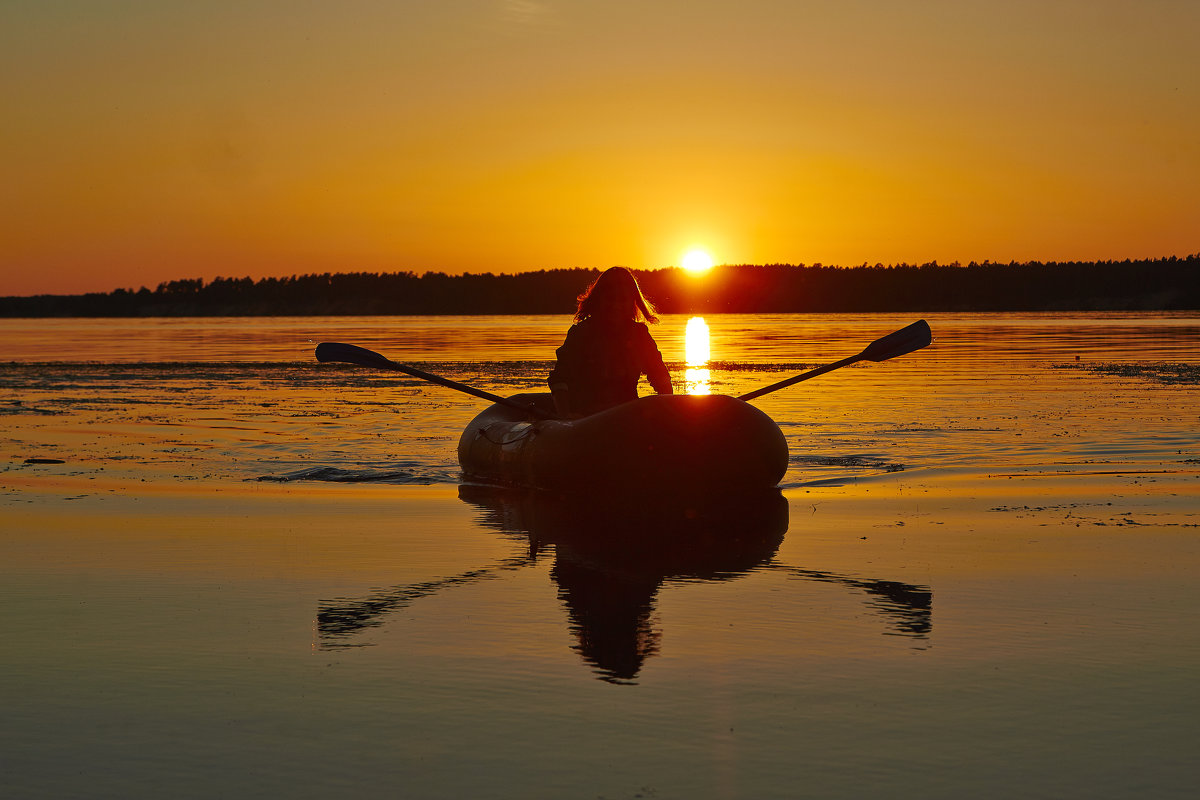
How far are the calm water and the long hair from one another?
5.71 feet

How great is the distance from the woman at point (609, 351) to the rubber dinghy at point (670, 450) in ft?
2.27

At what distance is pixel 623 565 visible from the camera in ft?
27.0

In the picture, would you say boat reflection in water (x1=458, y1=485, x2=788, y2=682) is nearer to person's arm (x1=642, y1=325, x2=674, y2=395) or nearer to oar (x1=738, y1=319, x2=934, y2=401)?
person's arm (x1=642, y1=325, x2=674, y2=395)

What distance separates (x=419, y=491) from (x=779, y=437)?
3.06 m

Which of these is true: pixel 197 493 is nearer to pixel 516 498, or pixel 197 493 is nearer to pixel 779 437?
pixel 516 498

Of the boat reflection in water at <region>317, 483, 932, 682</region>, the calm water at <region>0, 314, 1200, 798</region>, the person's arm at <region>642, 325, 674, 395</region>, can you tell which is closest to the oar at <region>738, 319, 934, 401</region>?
the calm water at <region>0, 314, 1200, 798</region>

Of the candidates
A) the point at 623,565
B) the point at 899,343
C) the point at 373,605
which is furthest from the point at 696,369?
the point at 373,605

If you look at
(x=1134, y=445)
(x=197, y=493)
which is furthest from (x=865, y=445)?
(x=197, y=493)

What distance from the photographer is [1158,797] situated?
407 cm

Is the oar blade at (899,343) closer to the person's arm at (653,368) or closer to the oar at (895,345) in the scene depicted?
the oar at (895,345)

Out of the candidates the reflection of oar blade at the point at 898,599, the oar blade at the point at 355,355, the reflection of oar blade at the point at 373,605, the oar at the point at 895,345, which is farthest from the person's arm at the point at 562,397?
A: the reflection of oar blade at the point at 898,599

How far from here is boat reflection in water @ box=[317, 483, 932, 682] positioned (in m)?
6.29

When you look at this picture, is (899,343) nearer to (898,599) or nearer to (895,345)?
(895,345)

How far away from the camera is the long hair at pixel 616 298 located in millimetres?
12031
